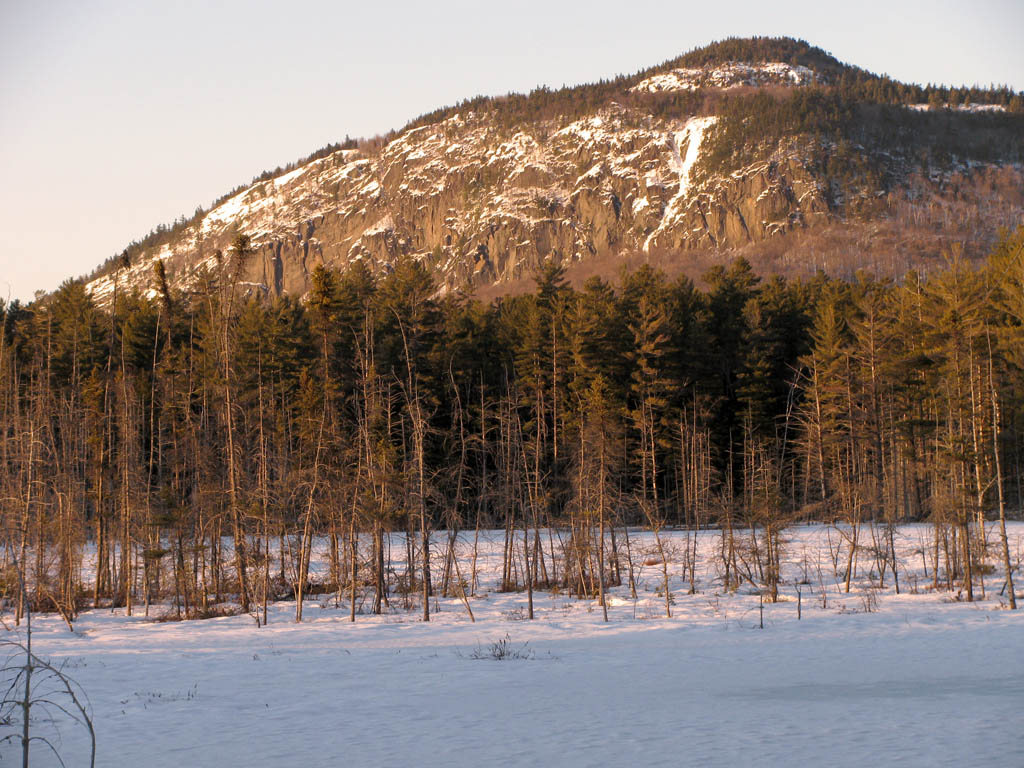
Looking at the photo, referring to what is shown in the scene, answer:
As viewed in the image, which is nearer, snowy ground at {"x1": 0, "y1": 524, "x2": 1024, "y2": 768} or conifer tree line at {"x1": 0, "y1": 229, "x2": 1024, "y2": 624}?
snowy ground at {"x1": 0, "y1": 524, "x2": 1024, "y2": 768}

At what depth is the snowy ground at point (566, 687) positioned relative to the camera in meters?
11.2

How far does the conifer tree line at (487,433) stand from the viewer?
2783 cm

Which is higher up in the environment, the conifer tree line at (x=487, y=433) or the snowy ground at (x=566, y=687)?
the conifer tree line at (x=487, y=433)

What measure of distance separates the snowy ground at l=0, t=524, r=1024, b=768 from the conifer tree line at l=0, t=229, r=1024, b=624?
2404 millimetres

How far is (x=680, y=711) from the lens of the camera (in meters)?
13.5

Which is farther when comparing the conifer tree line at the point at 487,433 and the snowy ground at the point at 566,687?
the conifer tree line at the point at 487,433

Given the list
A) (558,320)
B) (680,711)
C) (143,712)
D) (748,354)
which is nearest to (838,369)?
(748,354)

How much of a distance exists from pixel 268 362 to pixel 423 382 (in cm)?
936

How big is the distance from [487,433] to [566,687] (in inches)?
1466

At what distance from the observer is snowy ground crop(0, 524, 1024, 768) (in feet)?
36.9

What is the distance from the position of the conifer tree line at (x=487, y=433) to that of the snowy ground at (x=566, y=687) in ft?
7.89

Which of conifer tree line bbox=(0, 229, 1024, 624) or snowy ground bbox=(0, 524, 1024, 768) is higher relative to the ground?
conifer tree line bbox=(0, 229, 1024, 624)

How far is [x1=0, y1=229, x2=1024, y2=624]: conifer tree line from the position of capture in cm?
2783

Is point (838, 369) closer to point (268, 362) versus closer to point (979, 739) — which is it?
point (268, 362)
